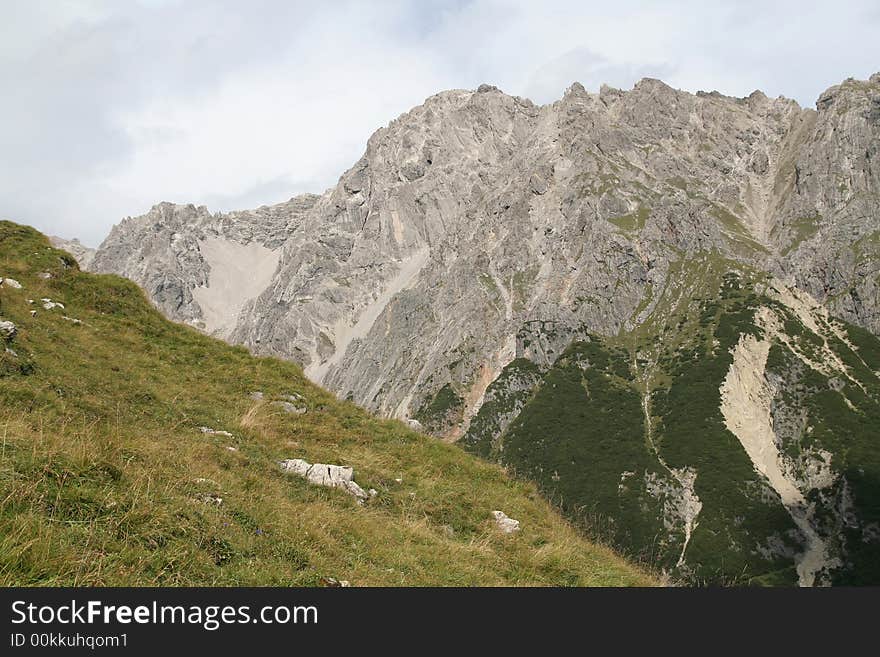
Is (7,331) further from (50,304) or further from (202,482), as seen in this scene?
(202,482)

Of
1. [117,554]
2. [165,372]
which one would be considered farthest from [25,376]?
[117,554]

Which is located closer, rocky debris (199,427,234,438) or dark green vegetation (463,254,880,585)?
→ rocky debris (199,427,234,438)

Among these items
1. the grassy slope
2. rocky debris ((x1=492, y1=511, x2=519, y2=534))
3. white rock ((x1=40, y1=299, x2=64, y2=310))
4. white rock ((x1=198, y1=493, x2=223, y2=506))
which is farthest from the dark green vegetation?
white rock ((x1=198, y1=493, x2=223, y2=506))

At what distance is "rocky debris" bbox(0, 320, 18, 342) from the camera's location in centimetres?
1511

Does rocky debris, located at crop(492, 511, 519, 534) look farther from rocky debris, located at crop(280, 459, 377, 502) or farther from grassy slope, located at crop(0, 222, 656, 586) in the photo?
rocky debris, located at crop(280, 459, 377, 502)

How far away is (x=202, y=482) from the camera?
34.3ft

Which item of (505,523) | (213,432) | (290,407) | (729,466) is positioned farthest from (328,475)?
(729,466)

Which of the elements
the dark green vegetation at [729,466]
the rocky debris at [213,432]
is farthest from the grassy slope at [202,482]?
the dark green vegetation at [729,466]

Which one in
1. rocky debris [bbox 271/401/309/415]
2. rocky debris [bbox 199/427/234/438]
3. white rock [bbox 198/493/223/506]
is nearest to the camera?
white rock [bbox 198/493/223/506]

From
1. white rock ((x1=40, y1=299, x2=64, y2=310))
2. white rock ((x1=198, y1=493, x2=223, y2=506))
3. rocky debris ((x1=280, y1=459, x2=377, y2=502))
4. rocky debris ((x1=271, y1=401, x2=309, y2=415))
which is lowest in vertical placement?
white rock ((x1=198, y1=493, x2=223, y2=506))

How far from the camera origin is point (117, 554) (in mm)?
7355

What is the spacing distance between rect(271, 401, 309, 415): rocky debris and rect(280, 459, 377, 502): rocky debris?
493 centimetres

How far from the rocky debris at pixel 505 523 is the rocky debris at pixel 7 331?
13681mm

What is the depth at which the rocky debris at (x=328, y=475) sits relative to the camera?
1381 centimetres
